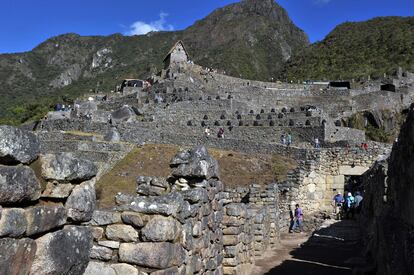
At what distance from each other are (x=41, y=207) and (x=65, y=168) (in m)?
0.43

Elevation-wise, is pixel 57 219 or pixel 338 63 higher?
pixel 338 63

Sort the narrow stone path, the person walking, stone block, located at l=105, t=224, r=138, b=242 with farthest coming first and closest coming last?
the person walking < the narrow stone path < stone block, located at l=105, t=224, r=138, b=242

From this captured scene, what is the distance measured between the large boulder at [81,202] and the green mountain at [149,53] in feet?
347

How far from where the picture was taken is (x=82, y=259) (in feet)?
13.4

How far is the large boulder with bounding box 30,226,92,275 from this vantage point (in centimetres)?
354

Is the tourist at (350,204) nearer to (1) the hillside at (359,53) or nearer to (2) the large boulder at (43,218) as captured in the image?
(2) the large boulder at (43,218)

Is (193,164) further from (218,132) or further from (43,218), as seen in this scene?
(218,132)

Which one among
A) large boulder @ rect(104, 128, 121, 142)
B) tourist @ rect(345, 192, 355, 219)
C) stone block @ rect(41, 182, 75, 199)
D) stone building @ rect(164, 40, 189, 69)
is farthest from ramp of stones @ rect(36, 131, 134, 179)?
stone building @ rect(164, 40, 189, 69)

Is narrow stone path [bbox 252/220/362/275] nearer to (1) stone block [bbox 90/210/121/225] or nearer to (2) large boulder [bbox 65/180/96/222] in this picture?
(1) stone block [bbox 90/210/121/225]

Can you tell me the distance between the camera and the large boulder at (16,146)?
11.0ft

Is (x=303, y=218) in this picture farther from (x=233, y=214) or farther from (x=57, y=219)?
(x=57, y=219)

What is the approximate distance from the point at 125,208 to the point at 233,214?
4720 millimetres

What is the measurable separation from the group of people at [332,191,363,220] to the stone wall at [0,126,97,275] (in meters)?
17.1

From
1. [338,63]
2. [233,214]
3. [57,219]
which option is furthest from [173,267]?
[338,63]
